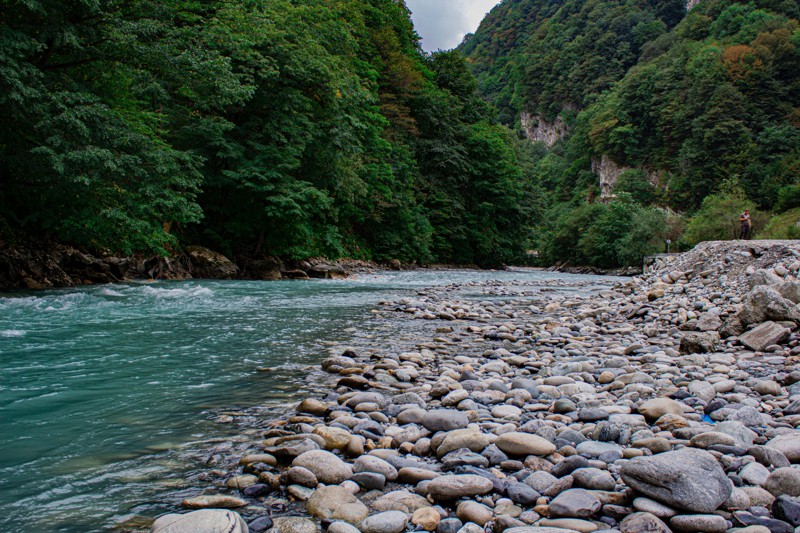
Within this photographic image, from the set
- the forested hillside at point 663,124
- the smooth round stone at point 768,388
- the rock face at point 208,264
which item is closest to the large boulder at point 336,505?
the smooth round stone at point 768,388

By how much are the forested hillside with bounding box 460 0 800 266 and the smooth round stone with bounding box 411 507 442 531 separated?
25.7m

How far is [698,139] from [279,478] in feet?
202

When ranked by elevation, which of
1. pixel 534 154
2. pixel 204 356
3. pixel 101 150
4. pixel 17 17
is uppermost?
pixel 534 154

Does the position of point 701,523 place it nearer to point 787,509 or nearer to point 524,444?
point 787,509

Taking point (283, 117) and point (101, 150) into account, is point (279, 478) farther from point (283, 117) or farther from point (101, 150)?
point (283, 117)

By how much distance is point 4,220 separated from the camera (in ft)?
35.9

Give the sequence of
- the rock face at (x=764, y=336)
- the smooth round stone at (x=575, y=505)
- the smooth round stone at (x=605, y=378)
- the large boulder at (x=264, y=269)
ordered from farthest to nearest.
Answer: the large boulder at (x=264, y=269), the rock face at (x=764, y=336), the smooth round stone at (x=605, y=378), the smooth round stone at (x=575, y=505)

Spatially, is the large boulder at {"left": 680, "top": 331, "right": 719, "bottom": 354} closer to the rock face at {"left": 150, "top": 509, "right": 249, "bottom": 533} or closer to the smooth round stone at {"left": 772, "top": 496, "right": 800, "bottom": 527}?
the smooth round stone at {"left": 772, "top": 496, "right": 800, "bottom": 527}

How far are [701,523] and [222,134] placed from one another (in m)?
18.0

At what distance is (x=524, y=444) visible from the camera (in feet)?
7.80

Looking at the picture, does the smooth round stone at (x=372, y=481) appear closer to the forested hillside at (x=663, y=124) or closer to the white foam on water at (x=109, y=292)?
the white foam on water at (x=109, y=292)

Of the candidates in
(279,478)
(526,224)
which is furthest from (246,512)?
(526,224)

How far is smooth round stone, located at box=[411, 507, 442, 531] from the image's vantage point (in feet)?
5.88

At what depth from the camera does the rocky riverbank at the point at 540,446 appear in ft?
5.81
